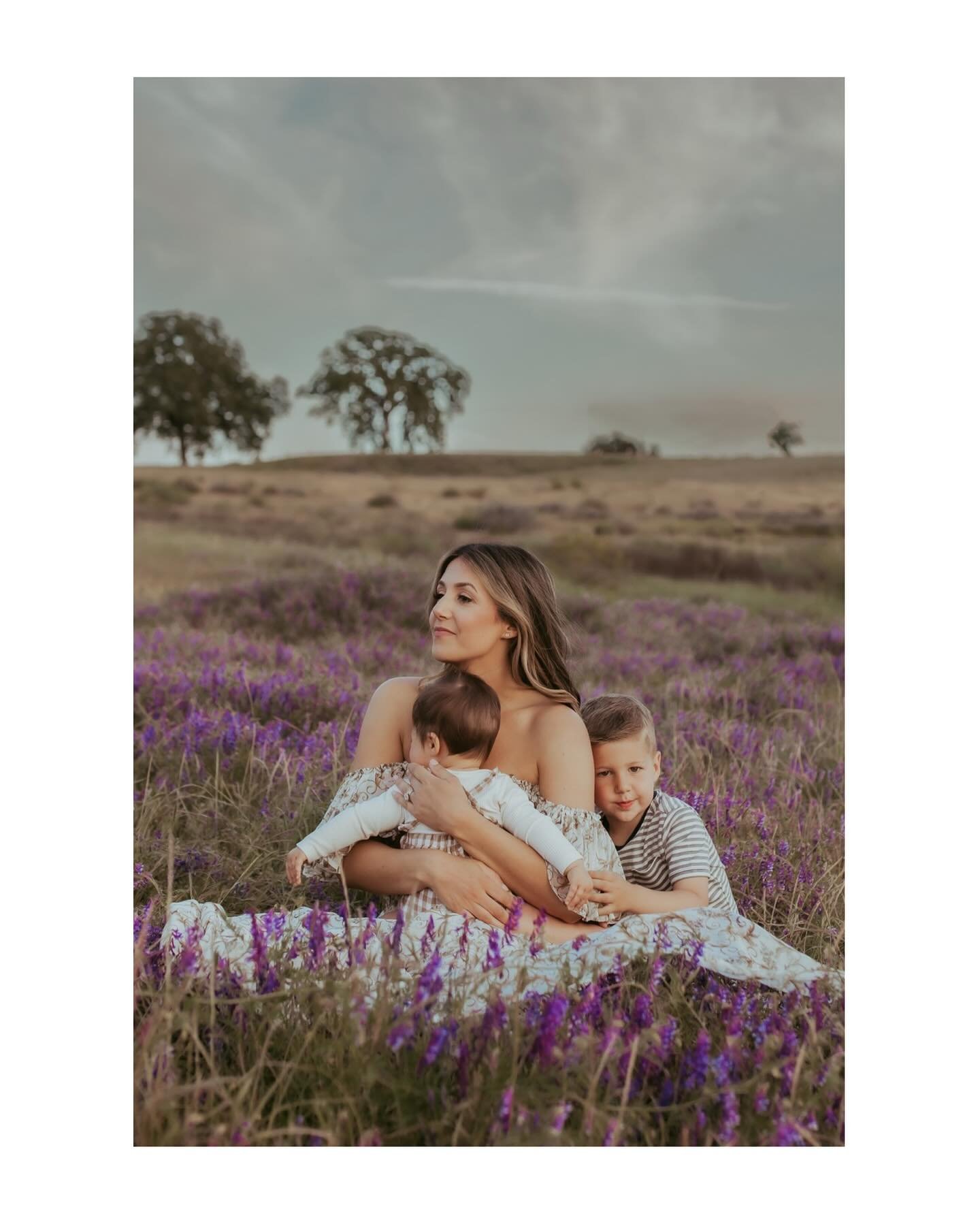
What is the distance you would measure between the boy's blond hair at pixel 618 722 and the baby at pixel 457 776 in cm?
40

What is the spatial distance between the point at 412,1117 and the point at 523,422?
25.4ft

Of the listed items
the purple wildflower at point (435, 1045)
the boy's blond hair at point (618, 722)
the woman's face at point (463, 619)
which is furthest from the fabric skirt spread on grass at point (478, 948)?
the woman's face at point (463, 619)

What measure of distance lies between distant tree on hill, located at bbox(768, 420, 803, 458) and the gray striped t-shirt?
22.6 feet

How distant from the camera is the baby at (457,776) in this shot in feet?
8.80

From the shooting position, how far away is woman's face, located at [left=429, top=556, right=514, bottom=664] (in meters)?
2.98

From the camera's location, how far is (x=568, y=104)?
21.0 feet

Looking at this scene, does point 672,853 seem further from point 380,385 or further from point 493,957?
point 380,385

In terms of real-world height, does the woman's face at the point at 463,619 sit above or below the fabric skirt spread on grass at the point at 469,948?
above

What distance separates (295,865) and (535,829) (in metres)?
0.60

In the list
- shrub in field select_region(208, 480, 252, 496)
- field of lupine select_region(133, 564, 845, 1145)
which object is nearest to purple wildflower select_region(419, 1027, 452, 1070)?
field of lupine select_region(133, 564, 845, 1145)

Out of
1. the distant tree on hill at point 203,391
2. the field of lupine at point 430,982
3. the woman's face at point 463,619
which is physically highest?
the distant tree on hill at point 203,391

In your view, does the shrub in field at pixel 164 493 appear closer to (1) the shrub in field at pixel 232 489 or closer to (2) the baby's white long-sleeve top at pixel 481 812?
(1) the shrub in field at pixel 232 489

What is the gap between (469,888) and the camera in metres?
2.67

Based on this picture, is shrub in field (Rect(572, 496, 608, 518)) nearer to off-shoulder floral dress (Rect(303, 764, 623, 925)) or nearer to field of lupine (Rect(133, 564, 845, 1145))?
field of lupine (Rect(133, 564, 845, 1145))
